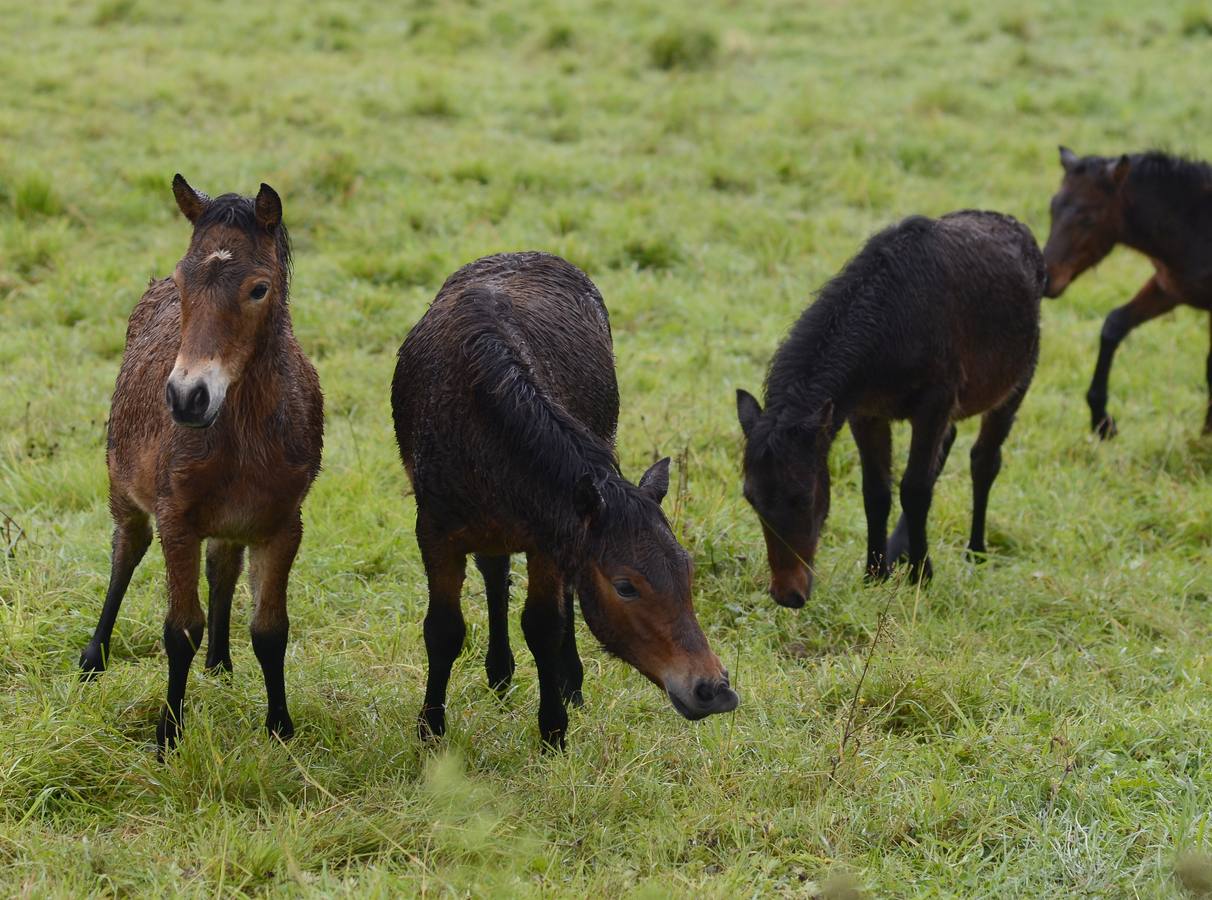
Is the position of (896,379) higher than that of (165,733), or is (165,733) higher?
(896,379)

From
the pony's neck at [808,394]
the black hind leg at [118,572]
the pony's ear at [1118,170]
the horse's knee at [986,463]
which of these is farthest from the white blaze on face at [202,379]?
the pony's ear at [1118,170]

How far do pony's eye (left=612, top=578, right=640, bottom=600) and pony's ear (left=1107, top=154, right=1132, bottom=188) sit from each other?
5807 mm

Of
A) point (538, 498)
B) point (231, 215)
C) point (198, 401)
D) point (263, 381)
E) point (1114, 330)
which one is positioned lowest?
point (1114, 330)

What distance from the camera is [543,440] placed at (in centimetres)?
426

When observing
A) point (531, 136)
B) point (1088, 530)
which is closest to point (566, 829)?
point (1088, 530)

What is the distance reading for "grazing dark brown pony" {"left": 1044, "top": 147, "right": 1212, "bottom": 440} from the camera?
8.41 metres

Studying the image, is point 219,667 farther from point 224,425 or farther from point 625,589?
point 625,589

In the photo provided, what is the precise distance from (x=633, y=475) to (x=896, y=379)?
1564 mm

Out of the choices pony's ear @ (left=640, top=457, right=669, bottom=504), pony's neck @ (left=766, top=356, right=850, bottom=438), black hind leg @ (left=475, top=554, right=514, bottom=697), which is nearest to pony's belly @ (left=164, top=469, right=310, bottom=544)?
black hind leg @ (left=475, top=554, right=514, bottom=697)

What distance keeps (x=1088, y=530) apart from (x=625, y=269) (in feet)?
13.2

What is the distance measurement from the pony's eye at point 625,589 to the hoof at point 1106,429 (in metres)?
5.14

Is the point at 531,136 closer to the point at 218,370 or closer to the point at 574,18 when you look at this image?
the point at 574,18

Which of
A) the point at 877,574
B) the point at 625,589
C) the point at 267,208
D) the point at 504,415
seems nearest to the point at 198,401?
the point at 267,208

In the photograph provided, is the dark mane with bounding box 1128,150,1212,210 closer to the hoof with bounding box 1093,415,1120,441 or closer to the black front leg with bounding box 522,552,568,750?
Result: the hoof with bounding box 1093,415,1120,441
